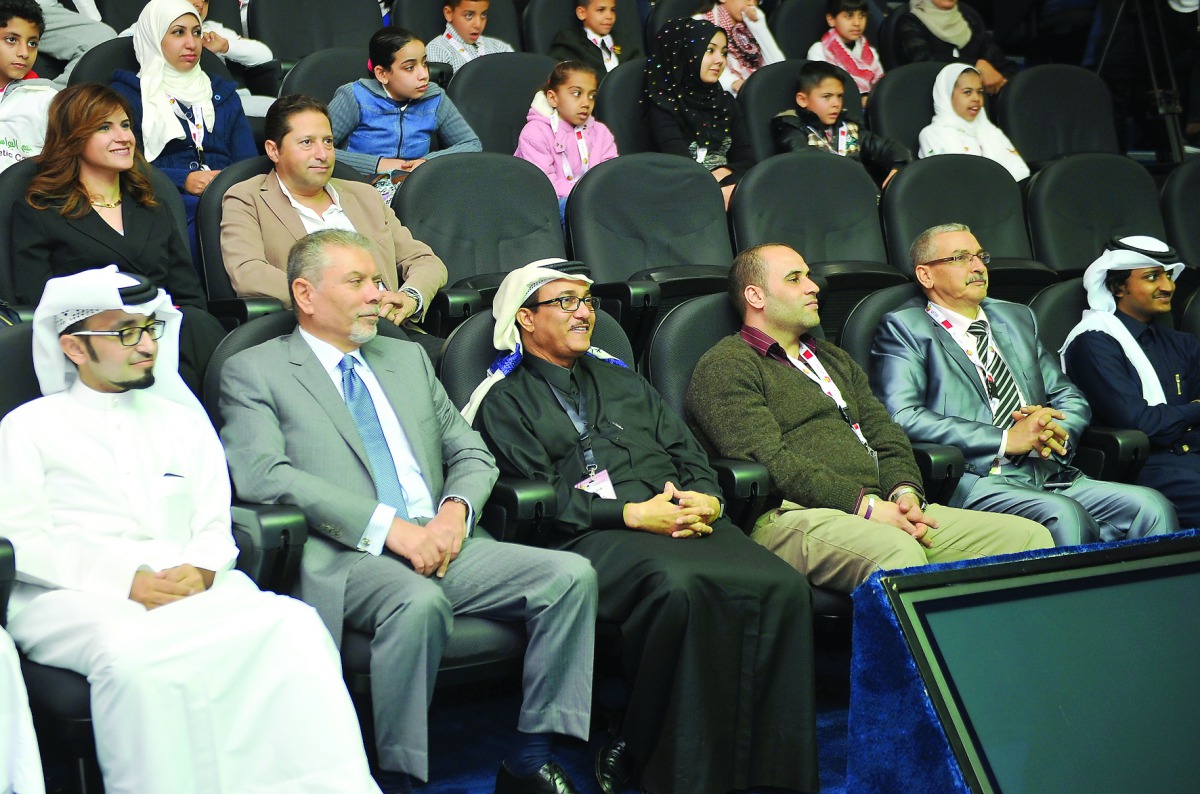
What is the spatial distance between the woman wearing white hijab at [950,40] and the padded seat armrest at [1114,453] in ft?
9.96

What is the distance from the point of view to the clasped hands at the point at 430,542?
95.7 inches

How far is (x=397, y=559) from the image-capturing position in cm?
245

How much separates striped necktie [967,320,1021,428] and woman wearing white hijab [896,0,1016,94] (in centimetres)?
280

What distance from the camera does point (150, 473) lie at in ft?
7.82

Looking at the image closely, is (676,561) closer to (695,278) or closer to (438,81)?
(695,278)

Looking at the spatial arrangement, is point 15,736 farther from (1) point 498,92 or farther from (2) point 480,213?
(1) point 498,92

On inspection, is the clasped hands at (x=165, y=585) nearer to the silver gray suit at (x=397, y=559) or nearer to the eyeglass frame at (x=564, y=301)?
the silver gray suit at (x=397, y=559)

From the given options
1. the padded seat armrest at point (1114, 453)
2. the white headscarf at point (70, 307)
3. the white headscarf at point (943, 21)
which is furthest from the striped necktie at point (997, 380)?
the white headscarf at point (943, 21)

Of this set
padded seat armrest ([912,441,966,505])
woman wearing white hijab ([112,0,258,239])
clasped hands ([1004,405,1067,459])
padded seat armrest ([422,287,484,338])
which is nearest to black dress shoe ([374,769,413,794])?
padded seat armrest ([422,287,484,338])

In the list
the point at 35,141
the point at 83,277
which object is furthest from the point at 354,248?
the point at 35,141

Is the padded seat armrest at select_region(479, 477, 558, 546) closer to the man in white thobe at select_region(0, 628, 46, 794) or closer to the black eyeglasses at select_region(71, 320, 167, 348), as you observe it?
the black eyeglasses at select_region(71, 320, 167, 348)

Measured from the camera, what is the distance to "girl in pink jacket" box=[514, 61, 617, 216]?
4.41 m

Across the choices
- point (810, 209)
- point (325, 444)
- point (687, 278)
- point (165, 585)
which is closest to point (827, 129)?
point (810, 209)

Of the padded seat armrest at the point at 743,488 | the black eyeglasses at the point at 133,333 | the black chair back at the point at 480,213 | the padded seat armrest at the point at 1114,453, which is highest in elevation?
the black chair back at the point at 480,213
